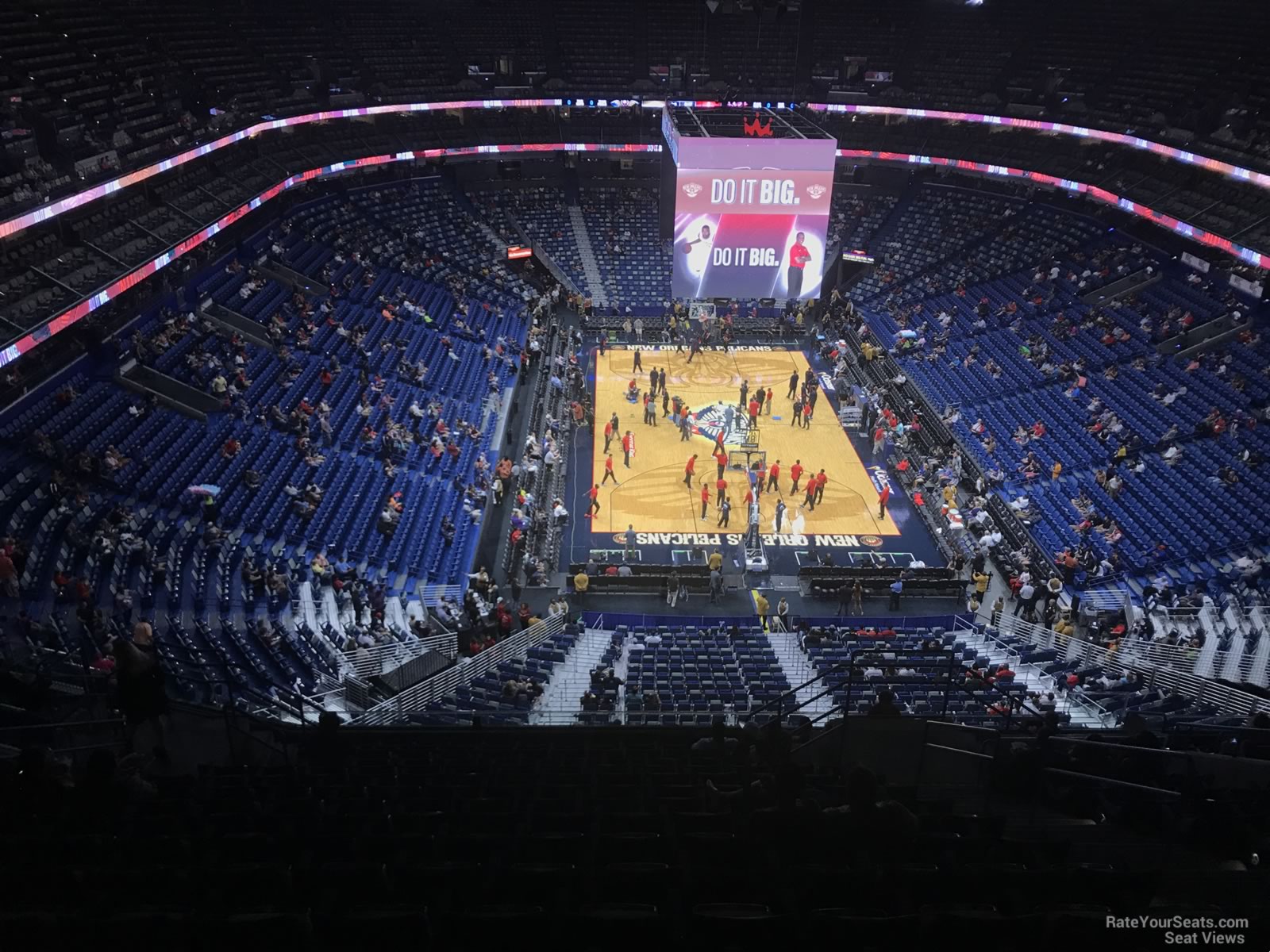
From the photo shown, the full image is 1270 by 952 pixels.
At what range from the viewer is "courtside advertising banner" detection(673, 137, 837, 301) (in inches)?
1280

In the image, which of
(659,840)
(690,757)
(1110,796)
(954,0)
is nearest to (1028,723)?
(1110,796)

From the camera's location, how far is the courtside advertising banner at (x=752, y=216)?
32.5 metres

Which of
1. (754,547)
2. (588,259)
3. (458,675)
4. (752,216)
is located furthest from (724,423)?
(458,675)

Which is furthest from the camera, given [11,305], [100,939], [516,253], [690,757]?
[516,253]

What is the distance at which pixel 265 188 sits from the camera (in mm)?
32656

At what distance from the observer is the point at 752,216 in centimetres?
3394

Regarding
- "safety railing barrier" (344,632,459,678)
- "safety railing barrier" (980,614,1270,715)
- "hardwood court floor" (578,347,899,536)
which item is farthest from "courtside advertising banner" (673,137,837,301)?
"safety railing barrier" (344,632,459,678)

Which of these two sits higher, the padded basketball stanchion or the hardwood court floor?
the hardwood court floor

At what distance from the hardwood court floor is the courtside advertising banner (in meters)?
3.13

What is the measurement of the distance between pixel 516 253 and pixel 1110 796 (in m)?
38.1

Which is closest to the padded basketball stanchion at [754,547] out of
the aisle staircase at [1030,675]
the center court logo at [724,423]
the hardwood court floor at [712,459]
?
the hardwood court floor at [712,459]

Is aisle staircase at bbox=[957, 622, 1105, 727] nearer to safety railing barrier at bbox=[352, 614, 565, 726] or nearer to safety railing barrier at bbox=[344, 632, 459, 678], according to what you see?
safety railing barrier at bbox=[352, 614, 565, 726]

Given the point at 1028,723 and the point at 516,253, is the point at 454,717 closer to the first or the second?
the point at 1028,723

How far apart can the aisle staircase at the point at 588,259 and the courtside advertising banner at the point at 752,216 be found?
7.03 m
